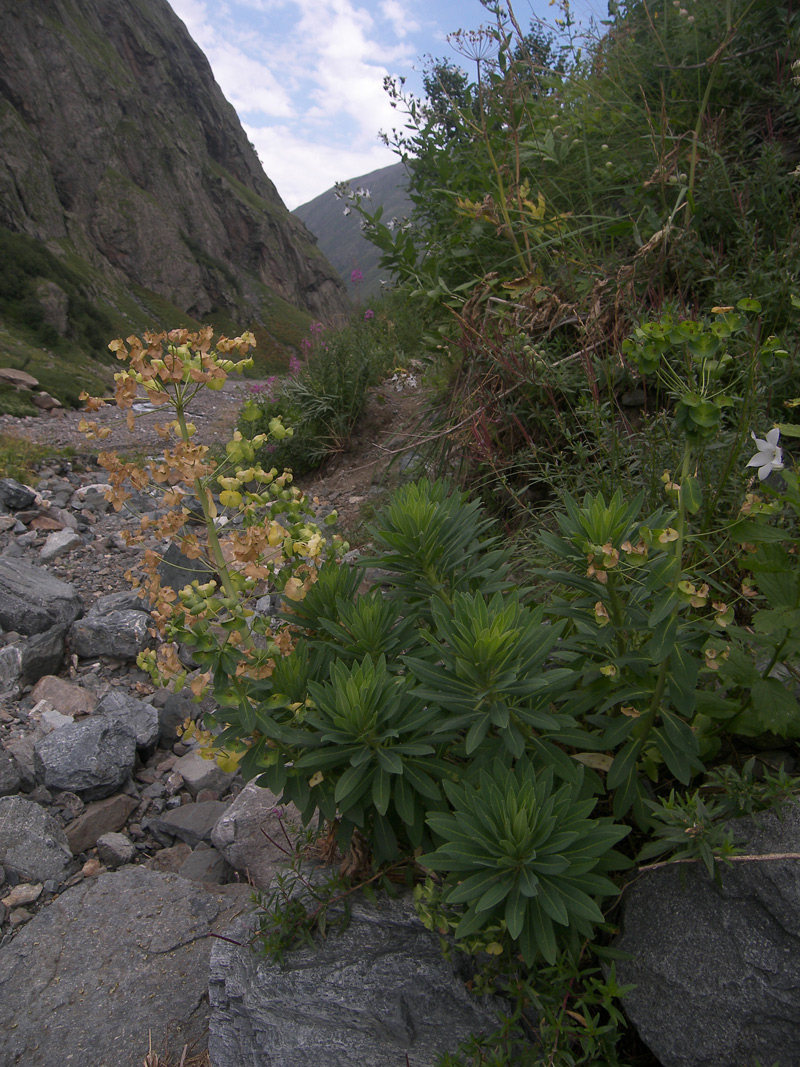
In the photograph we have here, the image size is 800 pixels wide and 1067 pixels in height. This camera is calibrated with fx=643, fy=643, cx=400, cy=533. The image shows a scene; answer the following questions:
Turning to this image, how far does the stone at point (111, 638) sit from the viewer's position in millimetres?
4281

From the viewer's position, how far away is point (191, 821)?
3.03m

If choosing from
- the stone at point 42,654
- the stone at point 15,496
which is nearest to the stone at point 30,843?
the stone at point 42,654

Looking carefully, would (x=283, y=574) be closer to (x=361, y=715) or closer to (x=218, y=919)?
(x=361, y=715)

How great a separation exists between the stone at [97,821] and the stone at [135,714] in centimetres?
35

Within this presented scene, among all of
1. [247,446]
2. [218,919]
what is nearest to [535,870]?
[247,446]

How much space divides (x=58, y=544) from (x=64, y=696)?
2.11m

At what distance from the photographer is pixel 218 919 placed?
2.37 m

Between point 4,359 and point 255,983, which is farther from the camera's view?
point 4,359

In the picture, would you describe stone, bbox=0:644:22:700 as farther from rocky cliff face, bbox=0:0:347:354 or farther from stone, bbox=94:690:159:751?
rocky cliff face, bbox=0:0:347:354

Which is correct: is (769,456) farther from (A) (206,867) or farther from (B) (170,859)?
(B) (170,859)

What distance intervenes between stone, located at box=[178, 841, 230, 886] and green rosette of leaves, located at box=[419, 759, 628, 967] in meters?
1.69

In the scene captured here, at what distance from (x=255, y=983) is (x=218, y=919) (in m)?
0.70

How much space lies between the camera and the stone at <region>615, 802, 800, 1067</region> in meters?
1.42

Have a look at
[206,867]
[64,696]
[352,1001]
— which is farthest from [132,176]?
[352,1001]
